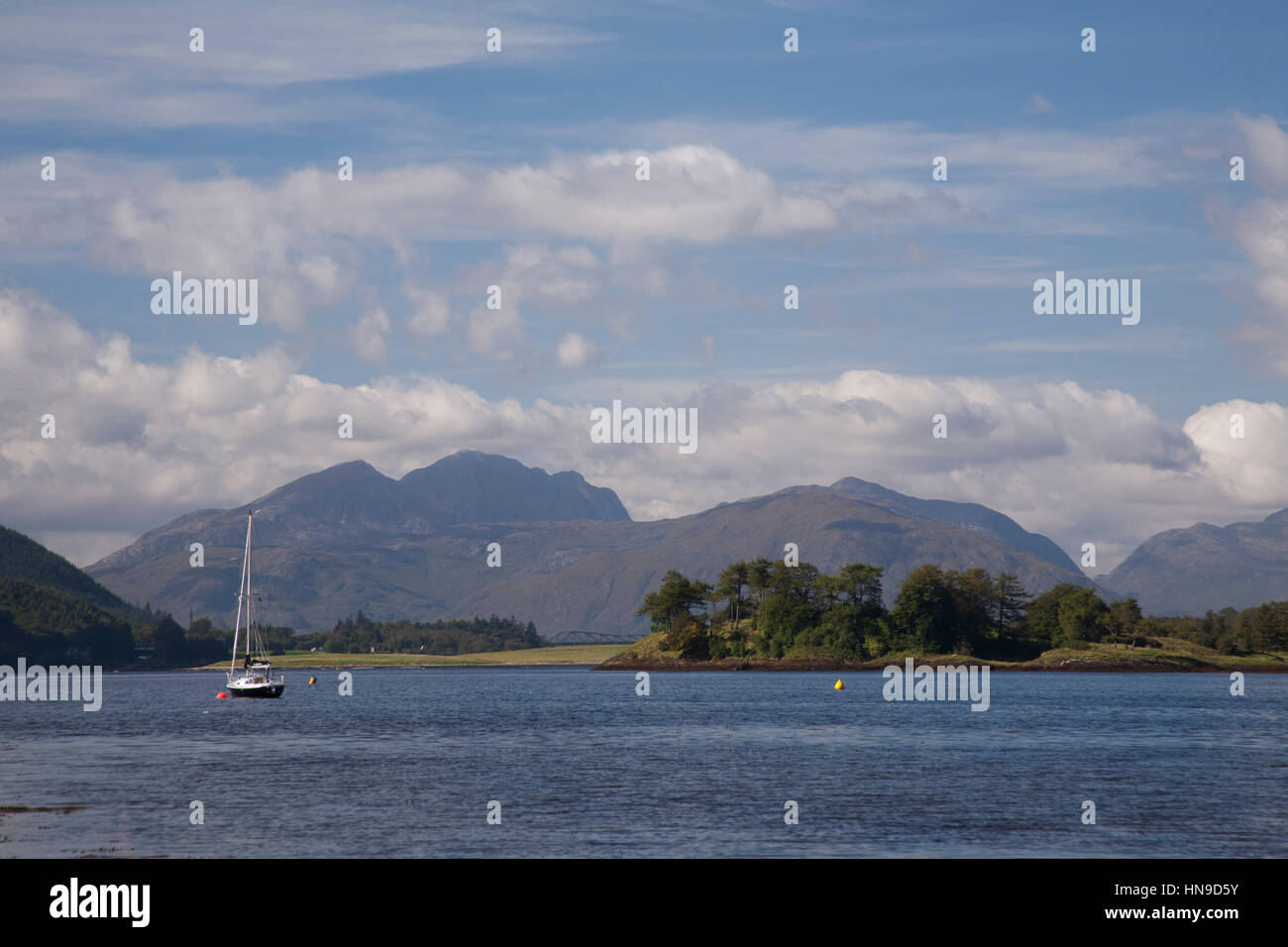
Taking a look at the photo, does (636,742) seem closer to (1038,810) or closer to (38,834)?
(1038,810)

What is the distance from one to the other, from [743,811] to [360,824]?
57.7 feet

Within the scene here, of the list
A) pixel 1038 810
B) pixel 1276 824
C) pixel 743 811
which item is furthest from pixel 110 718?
pixel 1276 824

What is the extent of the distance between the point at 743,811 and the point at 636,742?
39.5 metres

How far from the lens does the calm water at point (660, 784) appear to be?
47906 millimetres

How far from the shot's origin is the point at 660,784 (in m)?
66.6

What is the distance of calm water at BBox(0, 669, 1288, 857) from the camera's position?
1886 inches

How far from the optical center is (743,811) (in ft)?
184
